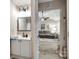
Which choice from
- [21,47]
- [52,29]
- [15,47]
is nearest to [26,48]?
[21,47]

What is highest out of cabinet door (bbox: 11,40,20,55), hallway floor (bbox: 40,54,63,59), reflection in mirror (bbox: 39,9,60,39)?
reflection in mirror (bbox: 39,9,60,39)

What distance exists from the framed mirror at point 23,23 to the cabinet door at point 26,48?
0.71 m

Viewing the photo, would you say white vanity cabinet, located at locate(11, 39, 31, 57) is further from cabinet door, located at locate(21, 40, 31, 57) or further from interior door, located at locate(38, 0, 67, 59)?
interior door, located at locate(38, 0, 67, 59)

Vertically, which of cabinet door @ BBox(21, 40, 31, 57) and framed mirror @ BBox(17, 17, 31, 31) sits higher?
framed mirror @ BBox(17, 17, 31, 31)

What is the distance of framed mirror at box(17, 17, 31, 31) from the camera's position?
15.7ft

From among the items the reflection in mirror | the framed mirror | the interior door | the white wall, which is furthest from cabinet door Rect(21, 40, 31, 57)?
the white wall

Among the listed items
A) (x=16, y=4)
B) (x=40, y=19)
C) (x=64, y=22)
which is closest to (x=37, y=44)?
(x=40, y=19)

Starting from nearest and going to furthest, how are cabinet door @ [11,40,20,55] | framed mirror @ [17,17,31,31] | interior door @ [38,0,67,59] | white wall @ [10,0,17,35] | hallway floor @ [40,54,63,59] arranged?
interior door @ [38,0,67,59], hallway floor @ [40,54,63,59], cabinet door @ [11,40,20,55], framed mirror @ [17,17,31,31], white wall @ [10,0,17,35]

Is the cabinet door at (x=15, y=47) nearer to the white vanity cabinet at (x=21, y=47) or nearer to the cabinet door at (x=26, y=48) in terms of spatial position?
the white vanity cabinet at (x=21, y=47)

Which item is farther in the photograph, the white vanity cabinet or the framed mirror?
the framed mirror

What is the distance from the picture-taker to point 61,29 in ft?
13.2

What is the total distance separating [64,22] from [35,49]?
1.26 meters

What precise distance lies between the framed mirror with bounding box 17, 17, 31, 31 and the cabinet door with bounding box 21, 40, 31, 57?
71cm
